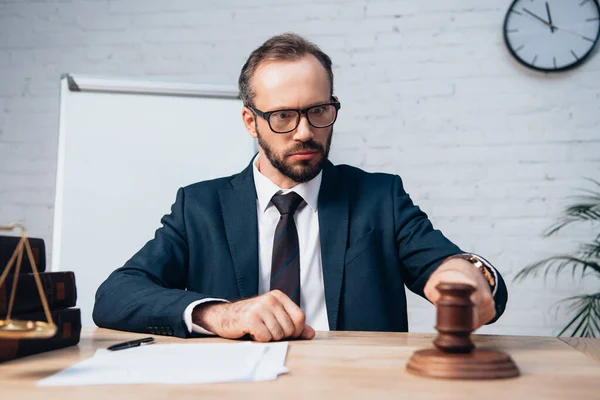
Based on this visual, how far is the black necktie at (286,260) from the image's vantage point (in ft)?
5.30

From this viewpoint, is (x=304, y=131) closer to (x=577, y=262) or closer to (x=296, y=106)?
(x=296, y=106)

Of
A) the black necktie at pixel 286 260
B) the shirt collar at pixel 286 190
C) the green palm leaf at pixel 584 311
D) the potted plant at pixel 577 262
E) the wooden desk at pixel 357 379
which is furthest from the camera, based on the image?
the potted plant at pixel 577 262

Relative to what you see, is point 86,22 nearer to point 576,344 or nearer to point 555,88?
point 555,88

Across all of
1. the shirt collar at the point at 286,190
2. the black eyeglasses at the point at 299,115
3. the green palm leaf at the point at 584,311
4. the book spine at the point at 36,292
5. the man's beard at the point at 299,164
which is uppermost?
the black eyeglasses at the point at 299,115

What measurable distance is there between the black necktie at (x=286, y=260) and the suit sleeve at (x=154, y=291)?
27cm

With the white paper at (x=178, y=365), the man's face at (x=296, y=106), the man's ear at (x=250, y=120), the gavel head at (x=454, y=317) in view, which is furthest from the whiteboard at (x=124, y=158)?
the gavel head at (x=454, y=317)

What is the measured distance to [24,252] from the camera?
97 centimetres

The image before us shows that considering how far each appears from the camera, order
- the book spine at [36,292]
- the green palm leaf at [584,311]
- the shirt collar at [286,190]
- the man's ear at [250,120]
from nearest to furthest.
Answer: the book spine at [36,292], the shirt collar at [286,190], the man's ear at [250,120], the green palm leaf at [584,311]

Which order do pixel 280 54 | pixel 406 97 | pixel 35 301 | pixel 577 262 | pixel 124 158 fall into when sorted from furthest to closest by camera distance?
pixel 406 97 < pixel 124 158 < pixel 577 262 < pixel 280 54 < pixel 35 301

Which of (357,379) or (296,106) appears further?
(296,106)

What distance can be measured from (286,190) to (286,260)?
8.5 inches

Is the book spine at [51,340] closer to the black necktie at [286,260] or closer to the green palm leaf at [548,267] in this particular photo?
the black necktie at [286,260]

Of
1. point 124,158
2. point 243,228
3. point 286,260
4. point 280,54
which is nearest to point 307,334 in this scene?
point 286,260

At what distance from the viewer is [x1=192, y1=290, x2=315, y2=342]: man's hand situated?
1.10 meters
